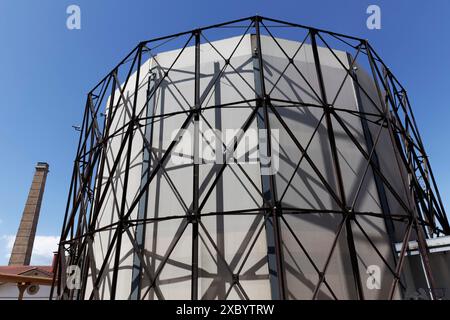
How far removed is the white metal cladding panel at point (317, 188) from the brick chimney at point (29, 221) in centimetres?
3013

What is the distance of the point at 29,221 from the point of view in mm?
31078

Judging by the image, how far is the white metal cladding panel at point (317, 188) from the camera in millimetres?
7852

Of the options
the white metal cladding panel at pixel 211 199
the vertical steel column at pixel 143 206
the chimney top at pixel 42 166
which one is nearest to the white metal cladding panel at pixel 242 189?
the white metal cladding panel at pixel 211 199

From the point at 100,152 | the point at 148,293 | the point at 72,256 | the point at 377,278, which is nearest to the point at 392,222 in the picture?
the point at 377,278

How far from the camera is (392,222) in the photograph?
9.15m

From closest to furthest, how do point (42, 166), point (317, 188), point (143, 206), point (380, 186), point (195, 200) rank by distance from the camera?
point (195, 200) → point (317, 188) → point (143, 206) → point (380, 186) → point (42, 166)

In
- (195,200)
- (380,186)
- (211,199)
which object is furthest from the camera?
(380,186)

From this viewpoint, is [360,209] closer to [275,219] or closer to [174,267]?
[275,219]

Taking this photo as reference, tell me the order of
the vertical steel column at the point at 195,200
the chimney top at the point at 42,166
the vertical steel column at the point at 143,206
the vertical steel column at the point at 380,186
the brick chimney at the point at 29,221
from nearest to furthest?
the vertical steel column at the point at 195,200
the vertical steel column at the point at 143,206
the vertical steel column at the point at 380,186
the brick chimney at the point at 29,221
the chimney top at the point at 42,166

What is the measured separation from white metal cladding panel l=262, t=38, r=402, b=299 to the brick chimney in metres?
30.1

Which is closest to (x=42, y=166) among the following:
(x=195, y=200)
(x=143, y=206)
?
(x=143, y=206)

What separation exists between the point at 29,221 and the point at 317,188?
3135 centimetres

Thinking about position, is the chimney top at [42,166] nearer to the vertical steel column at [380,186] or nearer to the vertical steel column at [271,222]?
the vertical steel column at [271,222]

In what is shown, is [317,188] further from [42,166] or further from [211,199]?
[42,166]
